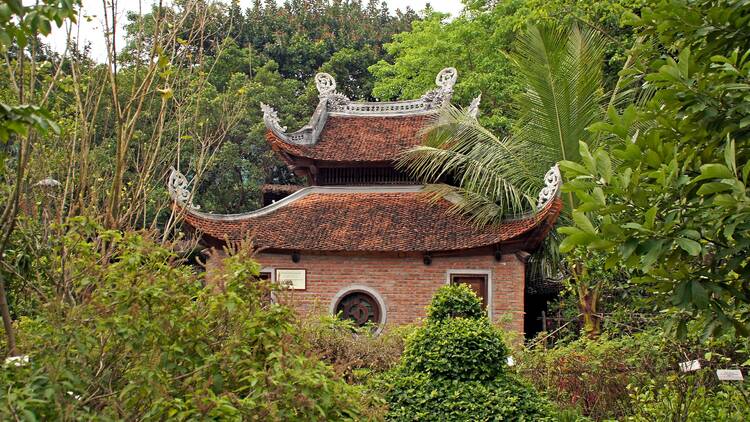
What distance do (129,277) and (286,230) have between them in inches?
473

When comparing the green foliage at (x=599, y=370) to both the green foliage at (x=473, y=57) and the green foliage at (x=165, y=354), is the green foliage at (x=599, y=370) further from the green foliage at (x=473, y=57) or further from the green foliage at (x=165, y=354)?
the green foliage at (x=473, y=57)

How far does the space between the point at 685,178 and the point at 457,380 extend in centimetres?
458

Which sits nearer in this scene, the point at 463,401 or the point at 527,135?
the point at 463,401

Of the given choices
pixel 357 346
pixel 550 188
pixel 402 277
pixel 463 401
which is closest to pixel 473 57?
pixel 402 277

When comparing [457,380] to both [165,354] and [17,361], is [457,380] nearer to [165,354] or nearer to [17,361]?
[165,354]

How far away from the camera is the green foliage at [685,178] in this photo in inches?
124

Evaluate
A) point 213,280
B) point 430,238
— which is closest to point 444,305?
point 213,280

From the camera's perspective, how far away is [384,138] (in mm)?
17578

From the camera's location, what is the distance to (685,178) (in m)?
3.19

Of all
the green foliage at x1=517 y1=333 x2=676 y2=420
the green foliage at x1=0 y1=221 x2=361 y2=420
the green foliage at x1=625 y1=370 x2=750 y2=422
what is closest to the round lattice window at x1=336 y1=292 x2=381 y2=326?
the green foliage at x1=517 y1=333 x2=676 y2=420

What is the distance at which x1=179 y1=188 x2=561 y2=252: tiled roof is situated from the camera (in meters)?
15.2

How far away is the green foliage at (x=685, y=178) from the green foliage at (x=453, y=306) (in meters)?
4.21

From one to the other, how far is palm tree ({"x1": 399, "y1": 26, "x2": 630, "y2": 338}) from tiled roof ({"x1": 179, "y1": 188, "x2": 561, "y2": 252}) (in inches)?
16.2

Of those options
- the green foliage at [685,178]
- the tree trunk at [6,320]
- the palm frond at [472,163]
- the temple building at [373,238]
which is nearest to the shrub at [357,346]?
the temple building at [373,238]
